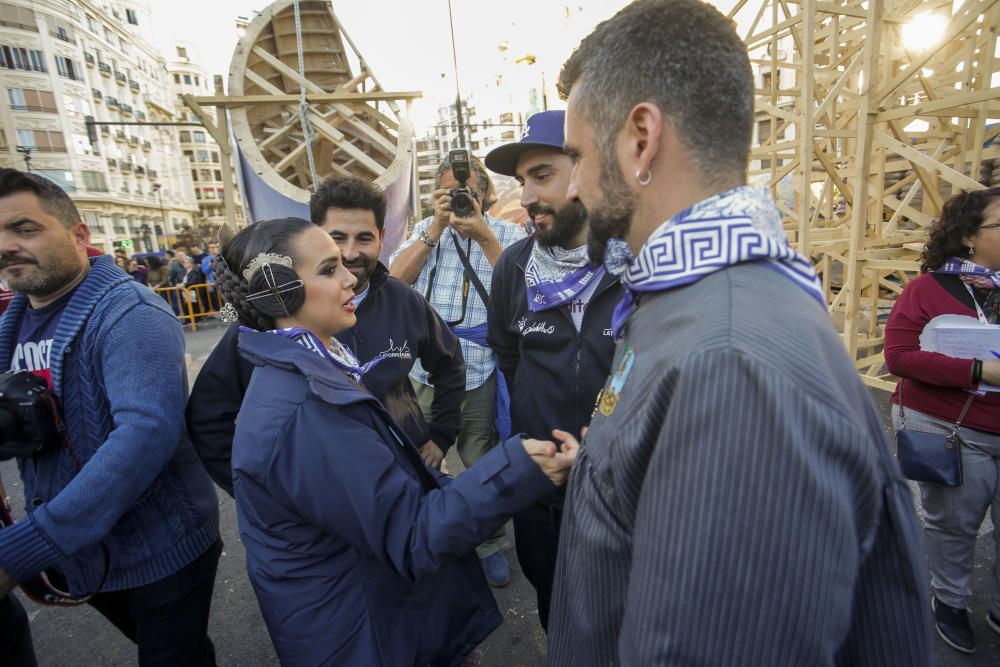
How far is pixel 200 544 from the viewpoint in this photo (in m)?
1.89

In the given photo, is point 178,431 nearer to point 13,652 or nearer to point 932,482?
point 13,652

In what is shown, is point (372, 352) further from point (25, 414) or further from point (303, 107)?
point (303, 107)

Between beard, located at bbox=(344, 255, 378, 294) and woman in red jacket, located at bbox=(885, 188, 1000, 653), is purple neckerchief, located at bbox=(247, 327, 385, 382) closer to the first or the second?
beard, located at bbox=(344, 255, 378, 294)

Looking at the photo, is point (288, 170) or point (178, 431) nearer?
point (178, 431)

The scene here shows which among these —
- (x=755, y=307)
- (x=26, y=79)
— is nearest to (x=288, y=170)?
(x=755, y=307)

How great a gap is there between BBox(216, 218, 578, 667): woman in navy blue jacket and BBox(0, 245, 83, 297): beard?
0.67 metres

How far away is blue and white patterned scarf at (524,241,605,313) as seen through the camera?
1843 mm

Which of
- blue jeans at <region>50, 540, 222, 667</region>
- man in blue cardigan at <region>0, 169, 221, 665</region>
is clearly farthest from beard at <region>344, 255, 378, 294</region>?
blue jeans at <region>50, 540, 222, 667</region>

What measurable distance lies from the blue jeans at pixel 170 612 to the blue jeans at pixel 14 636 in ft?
1.23

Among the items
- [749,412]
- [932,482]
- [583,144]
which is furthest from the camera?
[932,482]

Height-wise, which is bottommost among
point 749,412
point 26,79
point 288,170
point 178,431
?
point 178,431

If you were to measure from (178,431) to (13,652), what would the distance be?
1203 mm

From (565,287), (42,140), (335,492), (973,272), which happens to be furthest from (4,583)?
(42,140)

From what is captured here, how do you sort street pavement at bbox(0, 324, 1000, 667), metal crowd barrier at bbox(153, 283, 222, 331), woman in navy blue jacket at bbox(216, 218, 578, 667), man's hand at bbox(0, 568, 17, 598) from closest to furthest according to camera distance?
woman in navy blue jacket at bbox(216, 218, 578, 667), man's hand at bbox(0, 568, 17, 598), street pavement at bbox(0, 324, 1000, 667), metal crowd barrier at bbox(153, 283, 222, 331)
